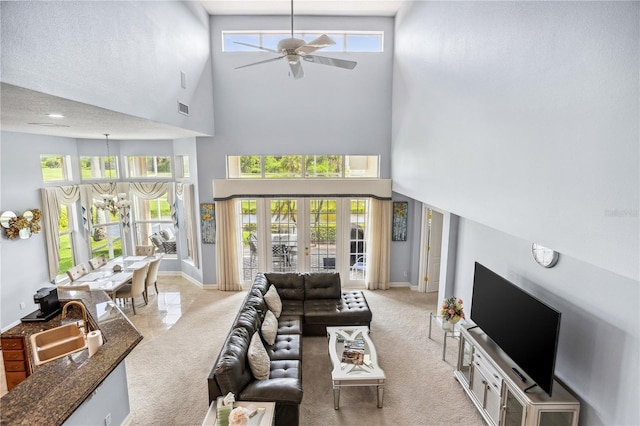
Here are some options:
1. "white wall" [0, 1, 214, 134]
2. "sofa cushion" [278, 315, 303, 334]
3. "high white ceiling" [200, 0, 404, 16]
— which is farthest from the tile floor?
"high white ceiling" [200, 0, 404, 16]

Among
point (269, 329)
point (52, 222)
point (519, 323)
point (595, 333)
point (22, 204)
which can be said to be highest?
point (22, 204)

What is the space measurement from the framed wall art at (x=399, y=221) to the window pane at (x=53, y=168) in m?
7.41

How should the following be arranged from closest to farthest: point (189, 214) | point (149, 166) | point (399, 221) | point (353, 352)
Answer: point (353, 352) < point (399, 221) < point (189, 214) < point (149, 166)

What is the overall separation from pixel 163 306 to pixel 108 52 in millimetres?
5222

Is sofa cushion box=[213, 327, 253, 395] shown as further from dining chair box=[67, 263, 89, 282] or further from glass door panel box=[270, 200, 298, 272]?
dining chair box=[67, 263, 89, 282]

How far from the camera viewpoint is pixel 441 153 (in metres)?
4.50

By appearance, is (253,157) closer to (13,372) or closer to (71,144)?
(71,144)

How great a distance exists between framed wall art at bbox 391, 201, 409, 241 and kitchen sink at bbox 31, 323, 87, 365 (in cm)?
608

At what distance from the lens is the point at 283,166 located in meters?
7.54

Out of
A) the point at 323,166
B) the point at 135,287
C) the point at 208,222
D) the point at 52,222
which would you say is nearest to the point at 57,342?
the point at 135,287

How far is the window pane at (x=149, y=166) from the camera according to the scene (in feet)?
27.2

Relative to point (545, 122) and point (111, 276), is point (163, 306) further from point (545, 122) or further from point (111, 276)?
point (545, 122)

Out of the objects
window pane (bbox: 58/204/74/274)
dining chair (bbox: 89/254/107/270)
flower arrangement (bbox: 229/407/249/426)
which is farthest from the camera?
window pane (bbox: 58/204/74/274)

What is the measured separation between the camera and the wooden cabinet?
10.7 ft
